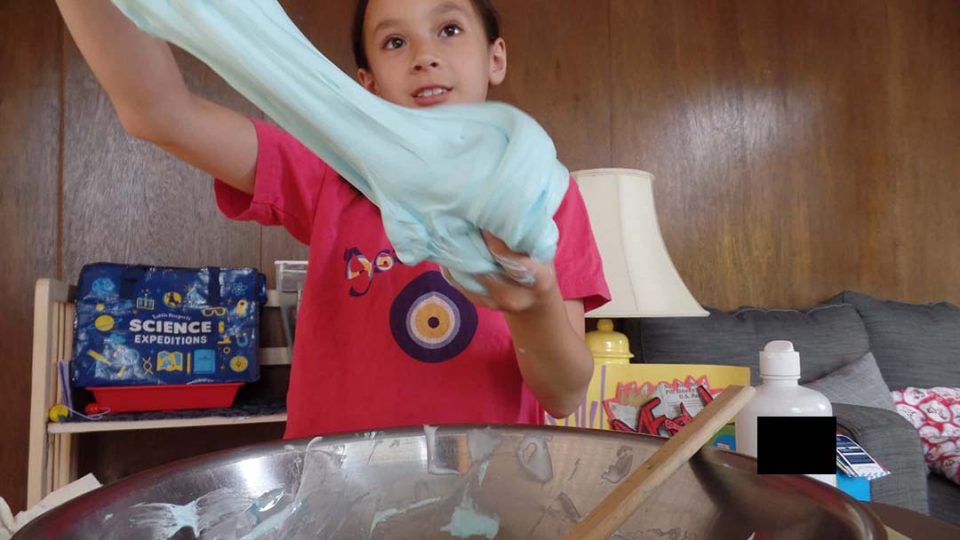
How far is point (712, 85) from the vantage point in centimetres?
217

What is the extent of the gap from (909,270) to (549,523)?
2272mm

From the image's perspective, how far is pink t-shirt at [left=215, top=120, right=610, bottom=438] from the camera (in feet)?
2.29

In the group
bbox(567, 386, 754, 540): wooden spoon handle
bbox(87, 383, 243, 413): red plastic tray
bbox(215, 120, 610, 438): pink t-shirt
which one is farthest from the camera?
bbox(87, 383, 243, 413): red plastic tray

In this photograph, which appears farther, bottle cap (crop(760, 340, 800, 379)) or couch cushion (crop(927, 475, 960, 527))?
couch cushion (crop(927, 475, 960, 527))

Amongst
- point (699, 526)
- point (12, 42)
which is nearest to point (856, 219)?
point (699, 526)

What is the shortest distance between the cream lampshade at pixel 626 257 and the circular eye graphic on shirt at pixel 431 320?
779 mm

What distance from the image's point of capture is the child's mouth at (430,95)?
70 cm

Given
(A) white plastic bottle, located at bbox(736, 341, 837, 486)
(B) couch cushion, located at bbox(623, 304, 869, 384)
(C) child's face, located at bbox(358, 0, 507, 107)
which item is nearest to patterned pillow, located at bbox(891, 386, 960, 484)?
(B) couch cushion, located at bbox(623, 304, 869, 384)

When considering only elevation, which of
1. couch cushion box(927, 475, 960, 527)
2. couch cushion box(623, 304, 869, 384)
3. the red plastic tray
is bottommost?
couch cushion box(927, 475, 960, 527)

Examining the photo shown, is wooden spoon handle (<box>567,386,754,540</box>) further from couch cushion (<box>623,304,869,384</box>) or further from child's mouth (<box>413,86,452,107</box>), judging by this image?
couch cushion (<box>623,304,869,384</box>)

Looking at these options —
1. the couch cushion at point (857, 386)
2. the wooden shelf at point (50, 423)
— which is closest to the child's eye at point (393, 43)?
the wooden shelf at point (50, 423)

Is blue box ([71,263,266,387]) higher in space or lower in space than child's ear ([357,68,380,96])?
lower

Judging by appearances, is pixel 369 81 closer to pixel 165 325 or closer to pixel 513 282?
pixel 513 282

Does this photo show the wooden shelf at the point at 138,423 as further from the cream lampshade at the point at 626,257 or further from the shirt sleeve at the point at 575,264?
the shirt sleeve at the point at 575,264
